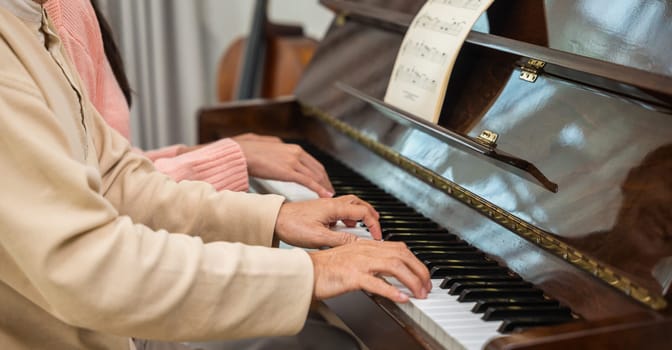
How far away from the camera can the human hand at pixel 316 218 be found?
1281mm

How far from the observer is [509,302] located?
1.09 m

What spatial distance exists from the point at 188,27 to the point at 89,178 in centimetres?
259

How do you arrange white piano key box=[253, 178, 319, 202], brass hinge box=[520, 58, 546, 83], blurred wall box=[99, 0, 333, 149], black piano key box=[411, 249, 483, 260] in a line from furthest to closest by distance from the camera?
blurred wall box=[99, 0, 333, 149]
white piano key box=[253, 178, 319, 202]
brass hinge box=[520, 58, 546, 83]
black piano key box=[411, 249, 483, 260]

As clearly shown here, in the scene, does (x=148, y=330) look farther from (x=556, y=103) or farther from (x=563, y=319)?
(x=556, y=103)

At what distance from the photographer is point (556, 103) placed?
1.31 m

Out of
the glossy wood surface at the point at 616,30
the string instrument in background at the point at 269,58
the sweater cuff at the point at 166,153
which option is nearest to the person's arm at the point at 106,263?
the glossy wood surface at the point at 616,30

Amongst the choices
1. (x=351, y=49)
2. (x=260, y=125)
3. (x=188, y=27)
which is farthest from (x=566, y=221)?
(x=188, y=27)

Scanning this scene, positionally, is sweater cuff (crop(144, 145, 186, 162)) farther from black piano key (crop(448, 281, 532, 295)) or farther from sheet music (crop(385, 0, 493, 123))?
black piano key (crop(448, 281, 532, 295))

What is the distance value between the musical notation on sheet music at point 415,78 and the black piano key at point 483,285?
18.3 inches

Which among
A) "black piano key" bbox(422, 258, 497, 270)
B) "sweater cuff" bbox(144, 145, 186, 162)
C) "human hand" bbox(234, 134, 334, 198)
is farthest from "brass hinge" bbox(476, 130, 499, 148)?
"sweater cuff" bbox(144, 145, 186, 162)

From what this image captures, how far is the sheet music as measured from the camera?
58.3 inches

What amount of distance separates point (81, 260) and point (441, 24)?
871 millimetres

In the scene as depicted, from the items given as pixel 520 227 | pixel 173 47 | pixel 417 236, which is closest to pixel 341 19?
pixel 417 236

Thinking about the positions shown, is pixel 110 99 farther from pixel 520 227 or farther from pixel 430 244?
pixel 520 227
